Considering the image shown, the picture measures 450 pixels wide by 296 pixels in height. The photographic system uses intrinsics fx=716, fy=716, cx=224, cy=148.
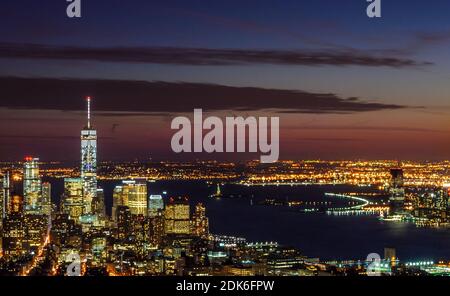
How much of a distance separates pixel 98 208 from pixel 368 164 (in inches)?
588

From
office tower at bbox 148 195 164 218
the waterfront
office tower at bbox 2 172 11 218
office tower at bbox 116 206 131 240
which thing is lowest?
the waterfront

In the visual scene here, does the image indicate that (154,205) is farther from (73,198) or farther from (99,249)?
(99,249)

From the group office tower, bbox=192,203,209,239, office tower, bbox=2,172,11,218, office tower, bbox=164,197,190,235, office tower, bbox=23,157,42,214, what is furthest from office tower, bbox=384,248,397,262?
office tower, bbox=2,172,11,218

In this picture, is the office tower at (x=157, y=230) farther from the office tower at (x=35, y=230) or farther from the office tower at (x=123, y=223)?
the office tower at (x=35, y=230)

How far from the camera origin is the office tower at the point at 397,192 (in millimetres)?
24075

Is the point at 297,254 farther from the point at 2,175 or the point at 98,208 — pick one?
the point at 2,175

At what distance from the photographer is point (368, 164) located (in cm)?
3253

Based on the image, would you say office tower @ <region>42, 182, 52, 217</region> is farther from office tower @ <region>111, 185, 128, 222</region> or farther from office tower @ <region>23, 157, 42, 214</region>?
office tower @ <region>111, 185, 128, 222</region>

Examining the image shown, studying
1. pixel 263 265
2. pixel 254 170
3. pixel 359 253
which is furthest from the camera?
pixel 254 170

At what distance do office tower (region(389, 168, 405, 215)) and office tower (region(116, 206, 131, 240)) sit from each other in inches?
357

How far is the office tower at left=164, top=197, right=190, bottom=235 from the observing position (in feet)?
60.5

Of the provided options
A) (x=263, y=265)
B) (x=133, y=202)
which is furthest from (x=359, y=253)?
(x=133, y=202)

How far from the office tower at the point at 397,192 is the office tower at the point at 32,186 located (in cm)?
1131

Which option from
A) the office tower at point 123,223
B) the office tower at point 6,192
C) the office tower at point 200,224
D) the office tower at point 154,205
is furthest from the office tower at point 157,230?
the office tower at point 6,192
